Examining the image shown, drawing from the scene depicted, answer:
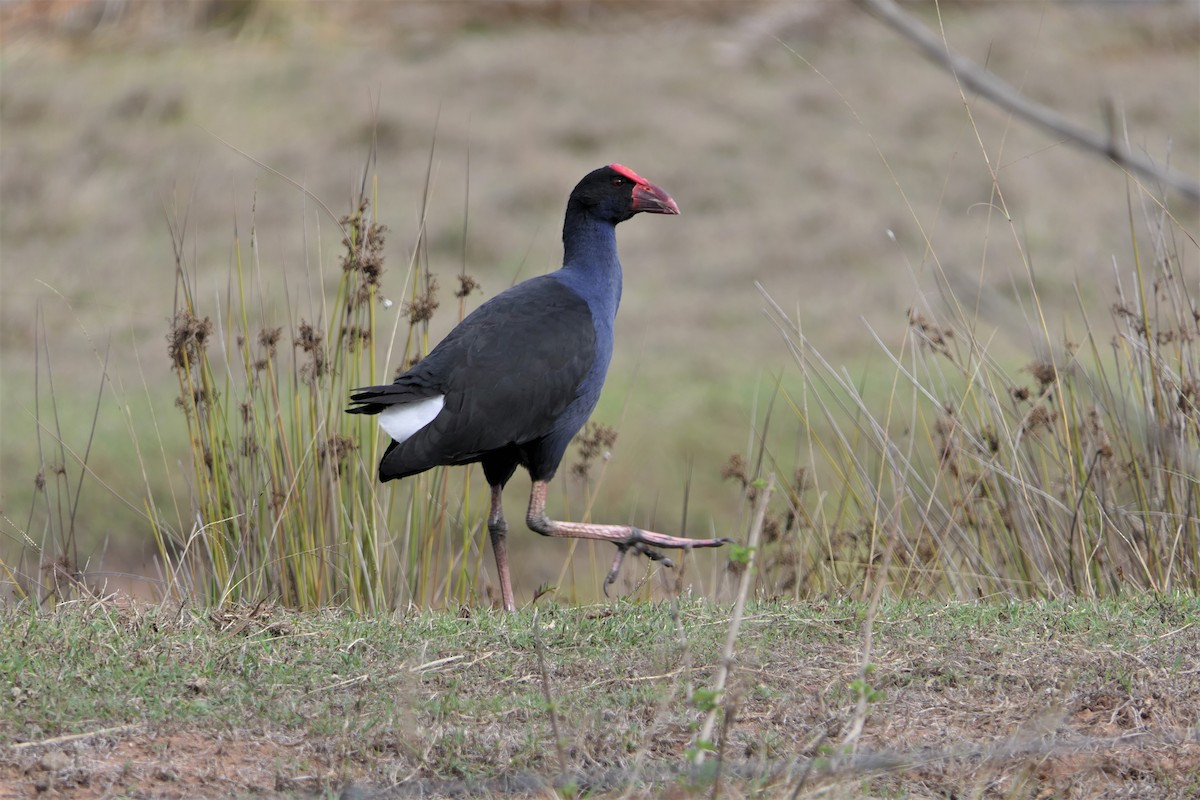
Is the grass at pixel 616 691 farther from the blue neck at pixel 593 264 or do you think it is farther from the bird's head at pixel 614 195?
the bird's head at pixel 614 195

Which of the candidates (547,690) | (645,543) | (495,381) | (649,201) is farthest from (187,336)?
(547,690)

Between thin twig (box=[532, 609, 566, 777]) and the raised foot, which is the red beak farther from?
thin twig (box=[532, 609, 566, 777])

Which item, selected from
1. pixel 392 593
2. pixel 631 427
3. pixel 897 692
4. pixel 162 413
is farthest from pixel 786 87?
pixel 897 692

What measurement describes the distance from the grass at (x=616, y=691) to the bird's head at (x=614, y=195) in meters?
1.45

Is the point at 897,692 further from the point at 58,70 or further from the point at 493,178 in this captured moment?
the point at 58,70

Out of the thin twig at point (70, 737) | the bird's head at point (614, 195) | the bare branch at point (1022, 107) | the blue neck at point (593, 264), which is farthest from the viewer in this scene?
the bird's head at point (614, 195)

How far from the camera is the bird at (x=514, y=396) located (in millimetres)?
3957

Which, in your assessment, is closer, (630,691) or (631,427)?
(630,691)

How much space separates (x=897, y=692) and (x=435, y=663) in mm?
1009

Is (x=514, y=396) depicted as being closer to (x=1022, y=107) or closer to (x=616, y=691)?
(x=616, y=691)

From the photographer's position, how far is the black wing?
3922 mm

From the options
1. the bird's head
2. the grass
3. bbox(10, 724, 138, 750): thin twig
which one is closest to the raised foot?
the grass

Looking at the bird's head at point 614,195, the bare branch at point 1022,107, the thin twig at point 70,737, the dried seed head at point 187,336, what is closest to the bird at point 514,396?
the bird's head at point 614,195

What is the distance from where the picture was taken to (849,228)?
11.1 m
